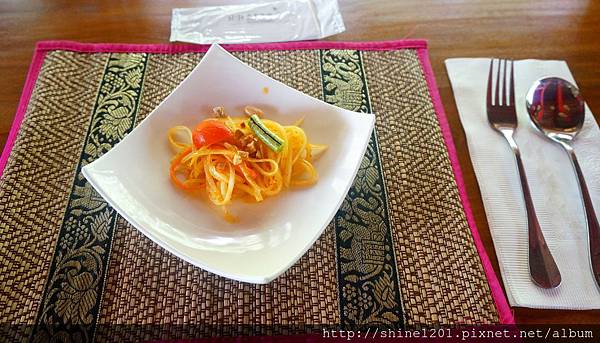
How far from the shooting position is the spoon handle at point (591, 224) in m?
0.85

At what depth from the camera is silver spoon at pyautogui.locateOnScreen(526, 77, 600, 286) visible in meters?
1.04

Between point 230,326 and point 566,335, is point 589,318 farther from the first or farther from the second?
point 230,326

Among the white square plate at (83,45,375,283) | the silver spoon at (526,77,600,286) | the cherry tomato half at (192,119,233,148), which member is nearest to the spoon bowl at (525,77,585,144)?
the silver spoon at (526,77,600,286)

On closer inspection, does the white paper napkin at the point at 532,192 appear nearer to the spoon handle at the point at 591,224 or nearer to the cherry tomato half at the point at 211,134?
the spoon handle at the point at 591,224

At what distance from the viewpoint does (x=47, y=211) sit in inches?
35.0

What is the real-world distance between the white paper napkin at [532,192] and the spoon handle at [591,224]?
1cm

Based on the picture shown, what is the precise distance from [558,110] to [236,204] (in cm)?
74

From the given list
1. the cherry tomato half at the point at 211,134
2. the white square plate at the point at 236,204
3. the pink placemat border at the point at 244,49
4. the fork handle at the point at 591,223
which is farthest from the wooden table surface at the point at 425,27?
the cherry tomato half at the point at 211,134

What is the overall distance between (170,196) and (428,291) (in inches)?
18.5

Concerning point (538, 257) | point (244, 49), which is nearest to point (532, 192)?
point (538, 257)

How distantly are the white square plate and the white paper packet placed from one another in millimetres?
302

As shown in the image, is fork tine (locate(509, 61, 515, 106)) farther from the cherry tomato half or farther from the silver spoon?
the cherry tomato half

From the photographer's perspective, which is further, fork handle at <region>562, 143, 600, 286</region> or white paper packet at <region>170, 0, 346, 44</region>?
white paper packet at <region>170, 0, 346, 44</region>

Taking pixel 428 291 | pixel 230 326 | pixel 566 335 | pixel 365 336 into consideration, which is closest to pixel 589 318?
pixel 566 335
